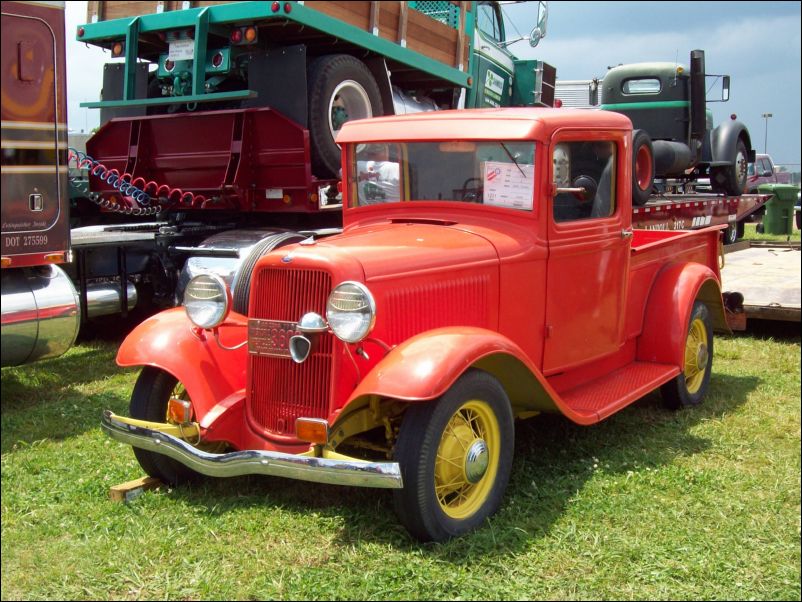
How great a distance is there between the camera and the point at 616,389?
471 cm

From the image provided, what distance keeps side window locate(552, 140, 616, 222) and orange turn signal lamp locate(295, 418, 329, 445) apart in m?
1.76

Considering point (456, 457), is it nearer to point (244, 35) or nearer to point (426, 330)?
point (426, 330)

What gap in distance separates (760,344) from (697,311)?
2035 millimetres

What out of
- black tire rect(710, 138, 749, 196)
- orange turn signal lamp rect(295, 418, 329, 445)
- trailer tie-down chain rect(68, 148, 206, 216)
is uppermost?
black tire rect(710, 138, 749, 196)

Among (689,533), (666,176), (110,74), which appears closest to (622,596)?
(689,533)

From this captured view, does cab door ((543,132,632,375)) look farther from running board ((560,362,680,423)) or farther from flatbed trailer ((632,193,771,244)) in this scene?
flatbed trailer ((632,193,771,244))

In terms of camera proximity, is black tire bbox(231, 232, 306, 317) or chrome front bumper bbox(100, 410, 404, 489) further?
black tire bbox(231, 232, 306, 317)

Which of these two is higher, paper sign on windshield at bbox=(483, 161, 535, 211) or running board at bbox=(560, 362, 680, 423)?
paper sign on windshield at bbox=(483, 161, 535, 211)

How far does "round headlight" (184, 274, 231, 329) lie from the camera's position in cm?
387

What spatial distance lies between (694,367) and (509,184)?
82.4 inches

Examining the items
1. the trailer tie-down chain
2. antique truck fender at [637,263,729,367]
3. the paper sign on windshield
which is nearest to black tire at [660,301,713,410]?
antique truck fender at [637,263,729,367]

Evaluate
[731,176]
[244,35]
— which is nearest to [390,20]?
[244,35]

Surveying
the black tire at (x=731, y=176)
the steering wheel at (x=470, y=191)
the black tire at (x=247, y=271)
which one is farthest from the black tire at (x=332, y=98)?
the black tire at (x=731, y=176)

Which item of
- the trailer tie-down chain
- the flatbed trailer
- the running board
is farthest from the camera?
the flatbed trailer
